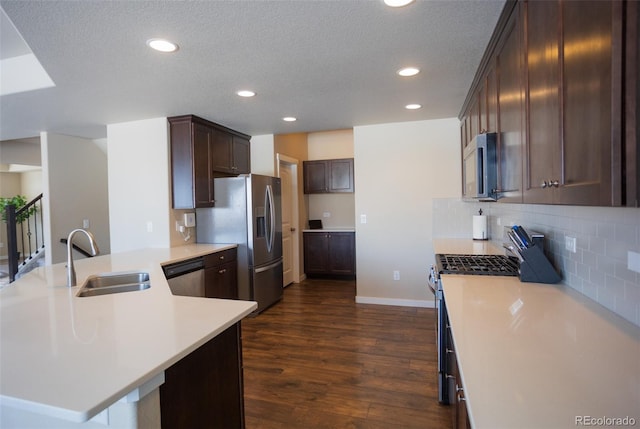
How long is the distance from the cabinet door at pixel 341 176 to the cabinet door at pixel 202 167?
243 cm

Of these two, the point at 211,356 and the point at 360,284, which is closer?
the point at 211,356

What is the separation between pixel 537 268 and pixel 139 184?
3.90 m

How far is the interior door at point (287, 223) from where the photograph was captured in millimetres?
5449

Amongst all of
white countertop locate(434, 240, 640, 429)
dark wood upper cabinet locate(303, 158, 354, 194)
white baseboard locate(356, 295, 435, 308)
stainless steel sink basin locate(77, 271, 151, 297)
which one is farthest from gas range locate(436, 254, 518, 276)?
dark wood upper cabinet locate(303, 158, 354, 194)

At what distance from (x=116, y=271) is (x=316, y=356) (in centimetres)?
172

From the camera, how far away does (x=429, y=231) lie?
13.8 ft

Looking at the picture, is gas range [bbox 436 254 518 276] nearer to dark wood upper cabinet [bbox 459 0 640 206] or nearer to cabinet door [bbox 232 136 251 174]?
dark wood upper cabinet [bbox 459 0 640 206]

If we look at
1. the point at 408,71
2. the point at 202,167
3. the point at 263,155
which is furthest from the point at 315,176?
the point at 408,71

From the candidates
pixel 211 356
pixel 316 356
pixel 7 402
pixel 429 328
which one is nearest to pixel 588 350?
pixel 211 356

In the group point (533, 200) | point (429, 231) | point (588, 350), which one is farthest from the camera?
point (429, 231)

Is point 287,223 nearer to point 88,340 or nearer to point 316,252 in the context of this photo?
point 316,252

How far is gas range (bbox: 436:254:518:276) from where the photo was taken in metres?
2.15

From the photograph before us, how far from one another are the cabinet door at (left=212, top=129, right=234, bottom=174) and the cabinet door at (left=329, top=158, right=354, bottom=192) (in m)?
2.01

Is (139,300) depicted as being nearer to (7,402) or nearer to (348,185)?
(7,402)
